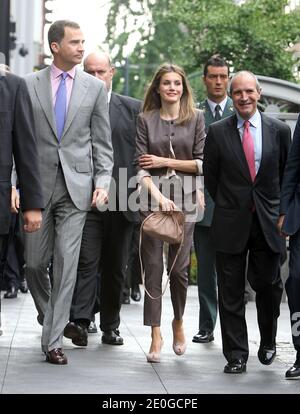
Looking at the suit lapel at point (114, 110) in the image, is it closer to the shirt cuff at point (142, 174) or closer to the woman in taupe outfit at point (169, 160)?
the woman in taupe outfit at point (169, 160)

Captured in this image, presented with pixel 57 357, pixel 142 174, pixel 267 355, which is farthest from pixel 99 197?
pixel 267 355

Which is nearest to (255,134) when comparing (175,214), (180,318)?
(175,214)

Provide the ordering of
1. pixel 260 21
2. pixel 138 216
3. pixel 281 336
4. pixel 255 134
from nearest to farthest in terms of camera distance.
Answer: pixel 255 134 → pixel 138 216 → pixel 281 336 → pixel 260 21

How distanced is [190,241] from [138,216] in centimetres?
83

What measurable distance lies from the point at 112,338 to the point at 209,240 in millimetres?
1165

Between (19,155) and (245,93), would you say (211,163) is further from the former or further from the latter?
(19,155)

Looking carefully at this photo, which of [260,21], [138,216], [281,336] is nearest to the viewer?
[138,216]

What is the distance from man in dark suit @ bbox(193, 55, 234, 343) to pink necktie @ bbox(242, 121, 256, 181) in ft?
6.31

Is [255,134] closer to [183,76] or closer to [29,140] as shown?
[183,76]

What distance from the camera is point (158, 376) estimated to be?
923 cm

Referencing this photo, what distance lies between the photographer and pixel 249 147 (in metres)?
9.67

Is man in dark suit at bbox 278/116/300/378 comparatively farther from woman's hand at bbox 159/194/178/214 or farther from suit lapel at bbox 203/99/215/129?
suit lapel at bbox 203/99/215/129

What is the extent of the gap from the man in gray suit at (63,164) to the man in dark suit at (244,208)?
0.86 m

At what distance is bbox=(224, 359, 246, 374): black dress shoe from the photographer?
9.55 m
